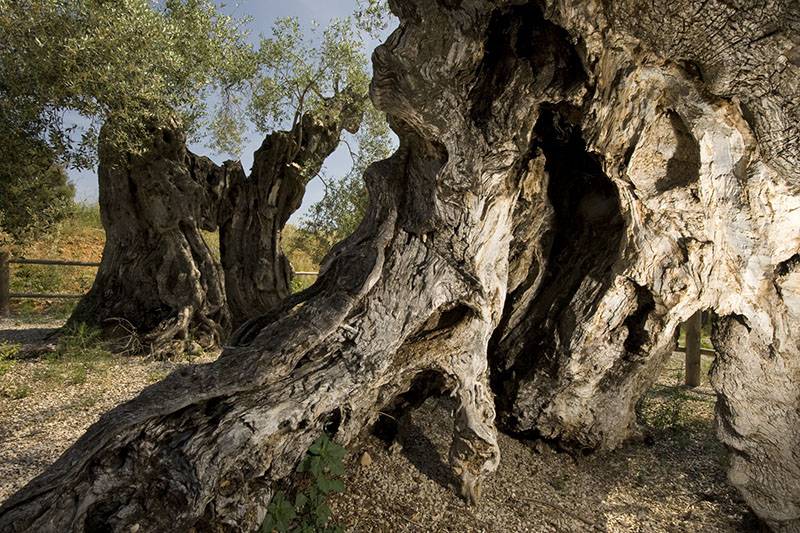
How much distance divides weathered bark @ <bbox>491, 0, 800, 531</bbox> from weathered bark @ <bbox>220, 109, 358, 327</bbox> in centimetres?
587

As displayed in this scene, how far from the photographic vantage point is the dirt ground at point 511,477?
364cm

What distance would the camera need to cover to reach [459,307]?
383 centimetres

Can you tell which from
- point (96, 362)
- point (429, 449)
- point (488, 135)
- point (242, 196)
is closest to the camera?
point (488, 135)

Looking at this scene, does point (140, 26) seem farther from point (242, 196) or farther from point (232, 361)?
point (242, 196)

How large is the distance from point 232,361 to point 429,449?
6.49 feet

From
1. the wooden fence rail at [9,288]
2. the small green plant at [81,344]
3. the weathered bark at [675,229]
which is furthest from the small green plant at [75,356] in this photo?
the wooden fence rail at [9,288]

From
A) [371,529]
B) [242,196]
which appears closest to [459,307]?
[371,529]

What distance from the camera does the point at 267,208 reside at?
9594 mm

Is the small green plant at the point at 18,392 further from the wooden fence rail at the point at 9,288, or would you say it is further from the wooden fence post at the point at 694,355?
the wooden fence post at the point at 694,355

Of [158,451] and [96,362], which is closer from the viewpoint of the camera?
[158,451]

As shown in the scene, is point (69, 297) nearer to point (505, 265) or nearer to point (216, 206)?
point (216, 206)

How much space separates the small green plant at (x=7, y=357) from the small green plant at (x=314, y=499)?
16.8 feet

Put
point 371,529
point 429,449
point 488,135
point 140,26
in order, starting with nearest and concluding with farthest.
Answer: point 371,529
point 488,135
point 429,449
point 140,26

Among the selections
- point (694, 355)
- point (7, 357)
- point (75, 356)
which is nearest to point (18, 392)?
point (75, 356)
